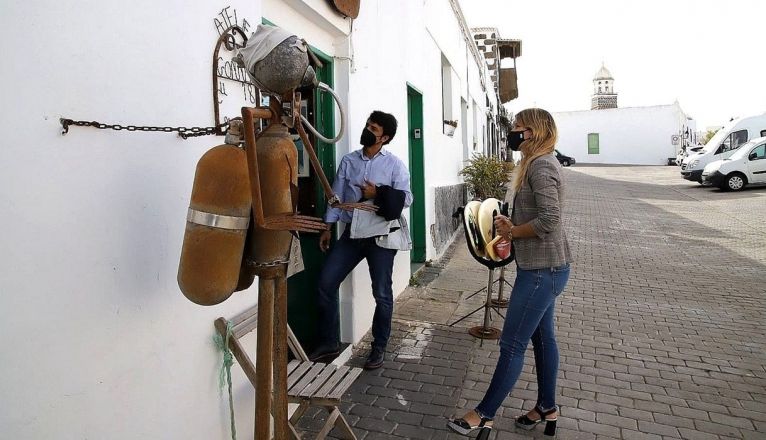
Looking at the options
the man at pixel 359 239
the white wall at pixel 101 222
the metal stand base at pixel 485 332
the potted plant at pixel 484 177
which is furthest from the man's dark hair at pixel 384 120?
the potted plant at pixel 484 177

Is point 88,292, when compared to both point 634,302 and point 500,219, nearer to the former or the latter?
point 500,219

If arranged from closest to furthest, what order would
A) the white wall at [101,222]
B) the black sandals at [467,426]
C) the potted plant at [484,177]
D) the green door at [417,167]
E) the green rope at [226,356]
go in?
the white wall at [101,222] → the green rope at [226,356] → the black sandals at [467,426] → the green door at [417,167] → the potted plant at [484,177]

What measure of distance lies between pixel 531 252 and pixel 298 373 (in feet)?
4.66

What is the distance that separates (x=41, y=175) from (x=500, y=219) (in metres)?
2.26

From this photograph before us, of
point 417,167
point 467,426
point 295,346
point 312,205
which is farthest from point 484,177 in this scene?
point 295,346

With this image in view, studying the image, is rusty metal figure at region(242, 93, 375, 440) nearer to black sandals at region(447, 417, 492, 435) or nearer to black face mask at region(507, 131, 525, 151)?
black sandals at region(447, 417, 492, 435)

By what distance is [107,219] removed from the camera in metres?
1.86

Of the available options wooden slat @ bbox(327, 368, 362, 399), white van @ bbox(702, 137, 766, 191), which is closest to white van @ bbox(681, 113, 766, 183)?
white van @ bbox(702, 137, 766, 191)

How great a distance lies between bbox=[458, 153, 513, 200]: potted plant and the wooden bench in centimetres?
807

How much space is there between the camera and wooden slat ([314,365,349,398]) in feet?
8.38

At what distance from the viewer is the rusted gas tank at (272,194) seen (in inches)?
67.3

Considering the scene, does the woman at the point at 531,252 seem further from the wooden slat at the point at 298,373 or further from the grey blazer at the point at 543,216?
the wooden slat at the point at 298,373

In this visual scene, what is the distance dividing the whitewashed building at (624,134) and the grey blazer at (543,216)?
45.5 metres

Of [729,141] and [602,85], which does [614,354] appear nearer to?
[729,141]
